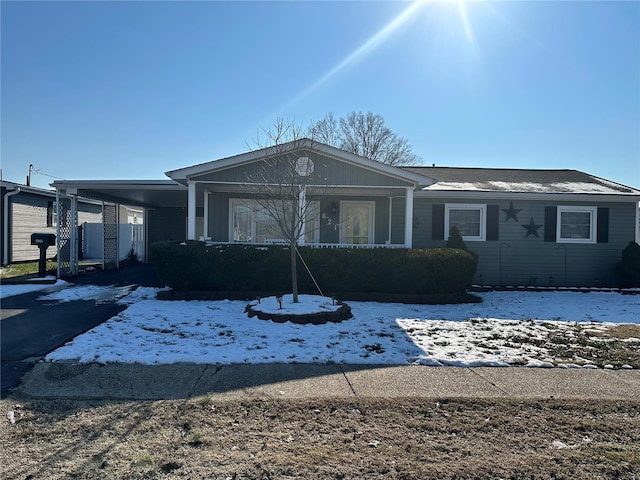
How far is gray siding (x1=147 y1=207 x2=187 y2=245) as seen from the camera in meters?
18.6

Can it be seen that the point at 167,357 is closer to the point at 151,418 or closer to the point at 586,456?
the point at 151,418

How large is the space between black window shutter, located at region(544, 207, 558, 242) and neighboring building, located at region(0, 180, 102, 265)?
15.1m

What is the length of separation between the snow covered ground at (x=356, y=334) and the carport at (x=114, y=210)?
3637mm

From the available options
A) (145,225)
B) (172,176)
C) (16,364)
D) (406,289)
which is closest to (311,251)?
(406,289)

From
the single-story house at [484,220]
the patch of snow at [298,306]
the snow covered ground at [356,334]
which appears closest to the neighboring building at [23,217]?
the single-story house at [484,220]

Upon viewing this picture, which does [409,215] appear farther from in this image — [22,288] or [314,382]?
[22,288]

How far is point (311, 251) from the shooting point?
9.62 meters

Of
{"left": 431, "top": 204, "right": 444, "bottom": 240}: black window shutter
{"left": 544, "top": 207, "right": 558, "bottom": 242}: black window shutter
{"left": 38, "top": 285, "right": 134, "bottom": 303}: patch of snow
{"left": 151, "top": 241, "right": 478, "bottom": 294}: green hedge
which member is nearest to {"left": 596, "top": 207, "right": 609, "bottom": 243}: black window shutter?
{"left": 544, "top": 207, "right": 558, "bottom": 242}: black window shutter

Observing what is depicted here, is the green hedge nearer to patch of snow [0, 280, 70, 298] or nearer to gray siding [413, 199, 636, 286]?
gray siding [413, 199, 636, 286]

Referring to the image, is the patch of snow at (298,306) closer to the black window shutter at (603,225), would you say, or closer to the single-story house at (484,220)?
the single-story house at (484,220)

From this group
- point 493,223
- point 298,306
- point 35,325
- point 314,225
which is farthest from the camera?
point 314,225

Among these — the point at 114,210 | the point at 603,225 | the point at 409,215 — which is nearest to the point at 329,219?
the point at 409,215

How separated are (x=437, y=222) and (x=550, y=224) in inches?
128

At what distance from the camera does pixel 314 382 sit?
4.47m
